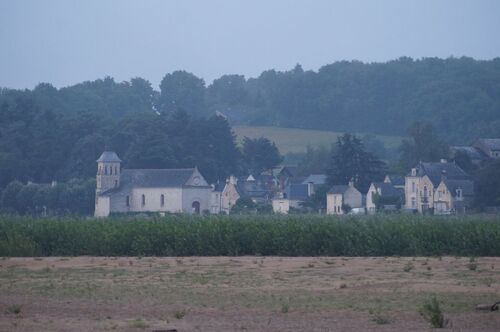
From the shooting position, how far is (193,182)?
107125 mm

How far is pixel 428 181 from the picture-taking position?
99625 millimetres

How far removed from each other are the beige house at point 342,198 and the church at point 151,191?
13.4m

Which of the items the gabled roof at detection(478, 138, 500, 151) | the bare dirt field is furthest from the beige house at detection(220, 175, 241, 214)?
the bare dirt field

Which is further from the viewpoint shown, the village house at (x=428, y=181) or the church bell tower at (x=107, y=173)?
the church bell tower at (x=107, y=173)

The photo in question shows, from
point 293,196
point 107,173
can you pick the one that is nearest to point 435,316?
point 293,196

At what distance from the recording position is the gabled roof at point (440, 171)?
100m

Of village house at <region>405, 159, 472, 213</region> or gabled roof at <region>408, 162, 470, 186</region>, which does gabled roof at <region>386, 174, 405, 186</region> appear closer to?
village house at <region>405, 159, 472, 213</region>

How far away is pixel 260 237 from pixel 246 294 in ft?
58.6

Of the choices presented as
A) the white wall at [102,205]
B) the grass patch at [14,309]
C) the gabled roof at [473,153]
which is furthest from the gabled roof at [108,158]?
the grass patch at [14,309]

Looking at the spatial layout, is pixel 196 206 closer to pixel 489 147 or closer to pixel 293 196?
pixel 293 196

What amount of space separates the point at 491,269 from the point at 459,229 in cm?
919

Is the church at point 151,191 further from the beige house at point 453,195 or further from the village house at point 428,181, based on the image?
the beige house at point 453,195

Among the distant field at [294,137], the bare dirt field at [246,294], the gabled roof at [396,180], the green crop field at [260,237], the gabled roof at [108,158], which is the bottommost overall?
the bare dirt field at [246,294]

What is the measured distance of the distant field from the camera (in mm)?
156375
